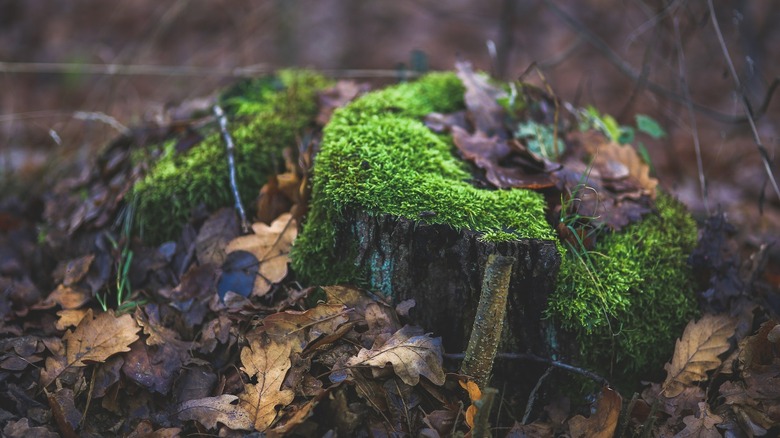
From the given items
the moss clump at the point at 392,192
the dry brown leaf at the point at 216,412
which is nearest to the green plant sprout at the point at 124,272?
the dry brown leaf at the point at 216,412

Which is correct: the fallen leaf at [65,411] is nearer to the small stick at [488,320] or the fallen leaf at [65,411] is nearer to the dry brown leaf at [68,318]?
the dry brown leaf at [68,318]

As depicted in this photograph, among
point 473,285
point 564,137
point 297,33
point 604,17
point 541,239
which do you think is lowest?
point 473,285

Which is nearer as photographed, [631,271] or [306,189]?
[631,271]

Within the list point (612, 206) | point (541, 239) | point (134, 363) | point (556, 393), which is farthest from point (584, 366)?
point (134, 363)

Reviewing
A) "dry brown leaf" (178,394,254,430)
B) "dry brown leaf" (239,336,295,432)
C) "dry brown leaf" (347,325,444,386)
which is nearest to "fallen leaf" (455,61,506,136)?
"dry brown leaf" (347,325,444,386)

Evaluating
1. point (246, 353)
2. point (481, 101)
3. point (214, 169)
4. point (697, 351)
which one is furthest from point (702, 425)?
point (214, 169)

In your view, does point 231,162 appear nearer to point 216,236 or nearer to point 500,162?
point 216,236

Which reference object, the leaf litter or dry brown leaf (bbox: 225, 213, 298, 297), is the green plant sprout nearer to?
the leaf litter

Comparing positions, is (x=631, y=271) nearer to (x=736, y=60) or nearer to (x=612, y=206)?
(x=612, y=206)
